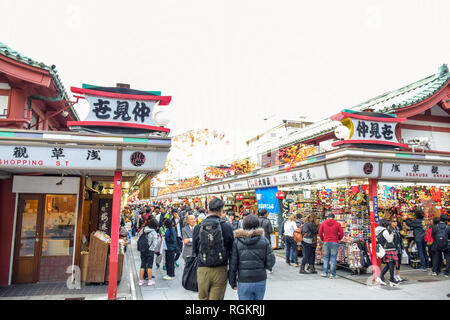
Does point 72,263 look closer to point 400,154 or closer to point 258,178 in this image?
point 258,178

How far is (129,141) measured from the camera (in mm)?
7344

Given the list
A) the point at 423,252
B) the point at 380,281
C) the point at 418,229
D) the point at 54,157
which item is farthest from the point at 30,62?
the point at 423,252

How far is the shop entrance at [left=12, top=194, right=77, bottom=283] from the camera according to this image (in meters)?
9.48

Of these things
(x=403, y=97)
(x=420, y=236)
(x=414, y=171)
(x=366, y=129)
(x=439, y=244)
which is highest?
(x=403, y=97)

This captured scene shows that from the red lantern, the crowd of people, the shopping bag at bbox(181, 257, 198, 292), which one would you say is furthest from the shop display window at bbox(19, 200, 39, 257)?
the red lantern

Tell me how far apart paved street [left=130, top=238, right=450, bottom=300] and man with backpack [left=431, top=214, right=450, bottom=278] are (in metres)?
0.54

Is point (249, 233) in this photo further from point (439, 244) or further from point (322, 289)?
point (439, 244)

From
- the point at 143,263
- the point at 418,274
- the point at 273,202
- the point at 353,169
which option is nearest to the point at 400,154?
the point at 353,169

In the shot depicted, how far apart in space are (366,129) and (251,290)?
7.79 meters

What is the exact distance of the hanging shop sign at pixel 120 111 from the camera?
767 cm

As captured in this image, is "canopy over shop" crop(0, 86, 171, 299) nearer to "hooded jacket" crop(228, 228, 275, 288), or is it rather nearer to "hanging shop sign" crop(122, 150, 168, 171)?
"hanging shop sign" crop(122, 150, 168, 171)

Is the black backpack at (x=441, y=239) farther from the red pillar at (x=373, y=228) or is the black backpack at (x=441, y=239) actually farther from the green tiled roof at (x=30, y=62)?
the green tiled roof at (x=30, y=62)

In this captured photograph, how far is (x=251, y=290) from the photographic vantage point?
4844mm

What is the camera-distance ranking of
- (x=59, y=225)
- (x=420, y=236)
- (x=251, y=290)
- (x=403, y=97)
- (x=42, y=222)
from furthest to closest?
(x=403, y=97) → (x=420, y=236) → (x=59, y=225) → (x=42, y=222) → (x=251, y=290)
